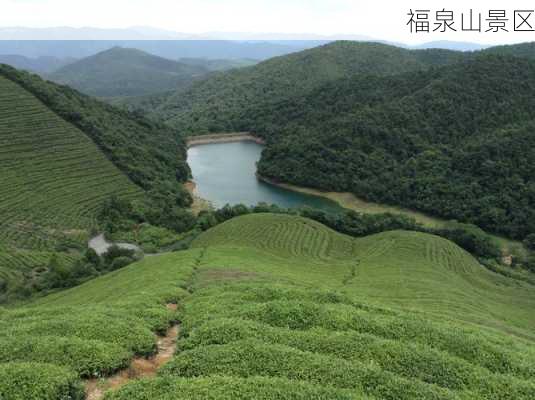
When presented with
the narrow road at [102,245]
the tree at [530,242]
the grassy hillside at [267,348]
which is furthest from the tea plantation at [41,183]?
the tree at [530,242]

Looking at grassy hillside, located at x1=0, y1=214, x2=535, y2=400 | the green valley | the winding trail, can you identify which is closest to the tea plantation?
the green valley

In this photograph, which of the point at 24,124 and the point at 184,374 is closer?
the point at 184,374

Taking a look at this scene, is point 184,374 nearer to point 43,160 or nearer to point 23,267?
point 23,267

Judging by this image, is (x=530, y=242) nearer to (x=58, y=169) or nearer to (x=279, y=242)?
(x=279, y=242)

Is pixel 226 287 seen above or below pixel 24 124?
below

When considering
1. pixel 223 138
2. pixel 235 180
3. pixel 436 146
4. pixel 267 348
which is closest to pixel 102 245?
pixel 267 348

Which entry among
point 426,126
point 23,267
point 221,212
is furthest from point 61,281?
point 426,126

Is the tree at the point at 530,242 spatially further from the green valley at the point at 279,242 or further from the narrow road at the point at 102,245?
the narrow road at the point at 102,245
